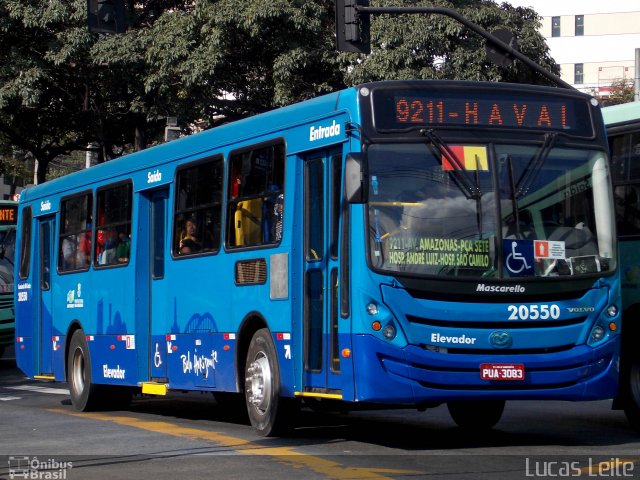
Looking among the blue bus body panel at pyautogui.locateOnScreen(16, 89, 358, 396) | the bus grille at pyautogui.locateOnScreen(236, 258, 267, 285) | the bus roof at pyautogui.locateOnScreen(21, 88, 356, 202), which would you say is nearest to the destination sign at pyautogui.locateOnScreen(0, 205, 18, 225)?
the blue bus body panel at pyautogui.locateOnScreen(16, 89, 358, 396)

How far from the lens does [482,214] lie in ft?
33.9

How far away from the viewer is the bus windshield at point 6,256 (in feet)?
84.6

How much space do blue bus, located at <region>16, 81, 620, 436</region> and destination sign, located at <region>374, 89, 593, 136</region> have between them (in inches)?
0.6

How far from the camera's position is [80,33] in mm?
28531

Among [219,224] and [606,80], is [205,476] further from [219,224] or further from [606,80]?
[606,80]

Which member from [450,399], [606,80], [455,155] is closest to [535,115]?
[455,155]

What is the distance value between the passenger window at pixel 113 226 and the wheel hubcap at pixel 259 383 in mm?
4043

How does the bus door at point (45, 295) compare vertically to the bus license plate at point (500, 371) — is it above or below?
above

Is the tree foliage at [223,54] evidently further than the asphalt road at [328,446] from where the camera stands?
Yes

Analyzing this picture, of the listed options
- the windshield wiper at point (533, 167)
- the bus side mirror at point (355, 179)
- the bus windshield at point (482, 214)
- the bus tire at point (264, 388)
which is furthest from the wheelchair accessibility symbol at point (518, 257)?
the bus tire at point (264, 388)

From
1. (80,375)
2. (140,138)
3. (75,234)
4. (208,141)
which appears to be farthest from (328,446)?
(140,138)

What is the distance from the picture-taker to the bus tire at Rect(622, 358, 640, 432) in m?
12.0

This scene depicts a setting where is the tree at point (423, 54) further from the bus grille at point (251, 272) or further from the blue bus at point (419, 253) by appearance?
the bus grille at point (251, 272)

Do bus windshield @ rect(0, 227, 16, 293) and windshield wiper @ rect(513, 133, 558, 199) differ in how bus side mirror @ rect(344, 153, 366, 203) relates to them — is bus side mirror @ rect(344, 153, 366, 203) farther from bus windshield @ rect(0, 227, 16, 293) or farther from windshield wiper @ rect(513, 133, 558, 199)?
bus windshield @ rect(0, 227, 16, 293)
